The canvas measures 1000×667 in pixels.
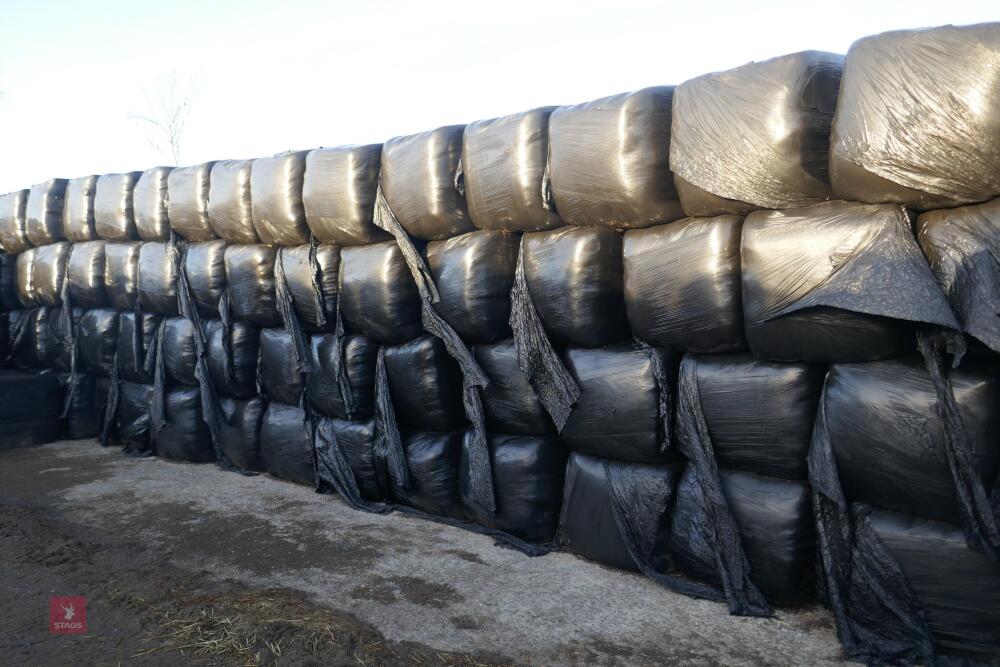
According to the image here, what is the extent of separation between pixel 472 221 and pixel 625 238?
0.79 m

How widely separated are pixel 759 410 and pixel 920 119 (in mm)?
965

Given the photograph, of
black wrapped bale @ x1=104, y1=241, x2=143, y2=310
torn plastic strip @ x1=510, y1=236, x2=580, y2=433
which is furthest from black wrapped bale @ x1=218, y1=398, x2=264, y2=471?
torn plastic strip @ x1=510, y1=236, x2=580, y2=433

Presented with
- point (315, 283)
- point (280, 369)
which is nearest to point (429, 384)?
point (315, 283)

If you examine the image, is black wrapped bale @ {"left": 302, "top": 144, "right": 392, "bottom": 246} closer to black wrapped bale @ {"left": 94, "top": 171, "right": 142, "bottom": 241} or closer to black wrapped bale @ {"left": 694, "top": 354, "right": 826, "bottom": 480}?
black wrapped bale @ {"left": 694, "top": 354, "right": 826, "bottom": 480}

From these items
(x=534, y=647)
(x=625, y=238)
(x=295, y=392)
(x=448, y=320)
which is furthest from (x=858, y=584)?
(x=295, y=392)

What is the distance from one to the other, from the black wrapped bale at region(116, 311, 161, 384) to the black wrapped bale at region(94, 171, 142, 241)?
0.56 m

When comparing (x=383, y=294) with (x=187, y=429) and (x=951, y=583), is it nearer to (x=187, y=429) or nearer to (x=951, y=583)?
(x=187, y=429)

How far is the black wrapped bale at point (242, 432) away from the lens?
172 inches

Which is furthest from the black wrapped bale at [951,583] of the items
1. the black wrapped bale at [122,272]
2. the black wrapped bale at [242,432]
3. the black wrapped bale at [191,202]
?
the black wrapped bale at [122,272]

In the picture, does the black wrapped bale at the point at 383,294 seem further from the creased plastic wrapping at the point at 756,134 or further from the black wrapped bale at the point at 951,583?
the black wrapped bale at the point at 951,583

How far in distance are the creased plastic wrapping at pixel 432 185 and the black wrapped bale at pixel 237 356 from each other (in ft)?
4.95

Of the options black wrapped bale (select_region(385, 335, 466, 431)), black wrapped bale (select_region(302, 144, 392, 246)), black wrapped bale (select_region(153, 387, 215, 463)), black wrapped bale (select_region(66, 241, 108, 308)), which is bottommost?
black wrapped bale (select_region(153, 387, 215, 463))

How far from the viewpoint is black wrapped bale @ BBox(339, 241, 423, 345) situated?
11.3 feet

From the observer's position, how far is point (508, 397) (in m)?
3.12
